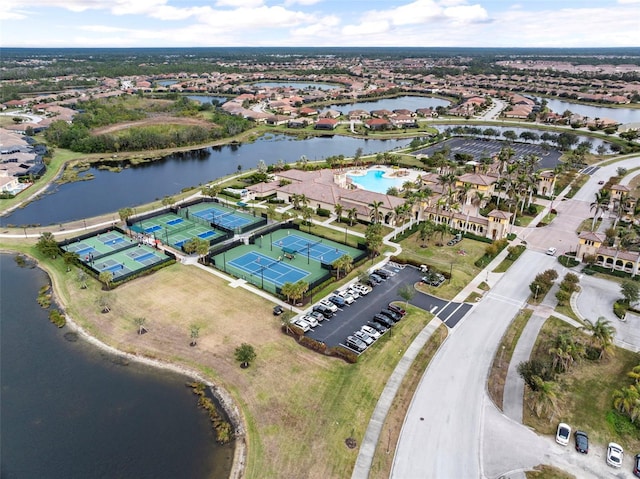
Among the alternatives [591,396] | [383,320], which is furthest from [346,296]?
[591,396]

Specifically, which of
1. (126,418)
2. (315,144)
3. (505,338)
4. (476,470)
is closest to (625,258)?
(505,338)

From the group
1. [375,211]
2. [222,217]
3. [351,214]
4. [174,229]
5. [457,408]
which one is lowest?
[457,408]

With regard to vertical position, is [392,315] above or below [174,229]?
below

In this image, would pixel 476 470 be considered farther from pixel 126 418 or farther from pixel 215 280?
pixel 215 280

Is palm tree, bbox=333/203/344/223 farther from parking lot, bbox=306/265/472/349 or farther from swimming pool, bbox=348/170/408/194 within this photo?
parking lot, bbox=306/265/472/349

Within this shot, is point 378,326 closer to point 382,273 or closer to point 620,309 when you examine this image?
point 382,273

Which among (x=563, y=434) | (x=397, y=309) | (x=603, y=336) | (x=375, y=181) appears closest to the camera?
(x=563, y=434)
